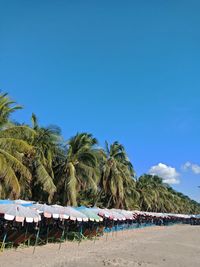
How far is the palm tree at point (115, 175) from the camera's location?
3753cm

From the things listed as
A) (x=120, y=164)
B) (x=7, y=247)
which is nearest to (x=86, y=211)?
(x=7, y=247)

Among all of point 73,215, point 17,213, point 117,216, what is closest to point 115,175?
point 117,216

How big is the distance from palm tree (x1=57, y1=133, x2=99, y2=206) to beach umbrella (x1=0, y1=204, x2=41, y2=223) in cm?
1274

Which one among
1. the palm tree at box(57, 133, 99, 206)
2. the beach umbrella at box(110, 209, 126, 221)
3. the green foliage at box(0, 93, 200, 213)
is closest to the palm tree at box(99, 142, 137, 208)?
the green foliage at box(0, 93, 200, 213)

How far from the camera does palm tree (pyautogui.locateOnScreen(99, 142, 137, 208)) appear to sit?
37.5 m

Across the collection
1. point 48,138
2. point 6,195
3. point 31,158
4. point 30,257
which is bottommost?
point 30,257

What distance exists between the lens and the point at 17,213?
47.0ft

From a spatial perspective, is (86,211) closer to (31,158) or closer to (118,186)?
→ (31,158)

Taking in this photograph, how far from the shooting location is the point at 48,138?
28438 mm

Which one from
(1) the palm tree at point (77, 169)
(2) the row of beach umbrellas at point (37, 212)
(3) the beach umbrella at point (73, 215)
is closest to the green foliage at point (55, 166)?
(1) the palm tree at point (77, 169)

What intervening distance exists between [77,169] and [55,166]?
194 centimetres

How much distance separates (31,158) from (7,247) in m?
10.5

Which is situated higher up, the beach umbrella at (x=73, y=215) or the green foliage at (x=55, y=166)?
the green foliage at (x=55, y=166)

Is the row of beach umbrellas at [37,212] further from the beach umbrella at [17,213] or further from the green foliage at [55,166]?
the green foliage at [55,166]
